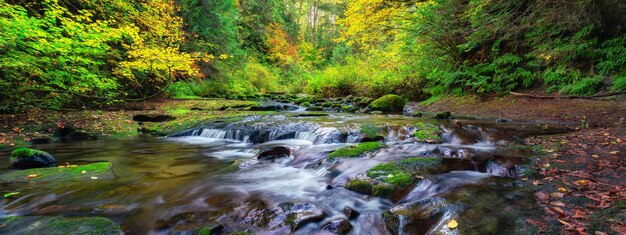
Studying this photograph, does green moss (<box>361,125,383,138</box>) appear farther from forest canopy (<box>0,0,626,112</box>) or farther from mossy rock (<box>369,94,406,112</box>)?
mossy rock (<box>369,94,406,112</box>)

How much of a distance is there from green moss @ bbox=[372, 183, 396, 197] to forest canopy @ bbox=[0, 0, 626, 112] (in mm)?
5481

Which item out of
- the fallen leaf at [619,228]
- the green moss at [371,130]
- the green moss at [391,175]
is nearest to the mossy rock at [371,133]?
the green moss at [371,130]

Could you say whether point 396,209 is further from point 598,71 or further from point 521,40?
point 521,40

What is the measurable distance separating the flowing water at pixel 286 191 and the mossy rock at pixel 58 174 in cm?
20

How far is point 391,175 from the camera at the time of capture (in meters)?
4.13

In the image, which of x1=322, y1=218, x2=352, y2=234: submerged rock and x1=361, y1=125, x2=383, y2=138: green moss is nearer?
x1=322, y1=218, x2=352, y2=234: submerged rock

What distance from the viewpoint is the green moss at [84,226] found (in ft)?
9.35

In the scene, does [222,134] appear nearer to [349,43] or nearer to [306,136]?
[306,136]

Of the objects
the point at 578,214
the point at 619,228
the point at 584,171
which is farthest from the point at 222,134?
the point at 619,228

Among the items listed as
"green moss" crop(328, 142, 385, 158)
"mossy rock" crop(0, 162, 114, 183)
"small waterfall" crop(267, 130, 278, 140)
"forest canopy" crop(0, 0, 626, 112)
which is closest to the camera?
"mossy rock" crop(0, 162, 114, 183)

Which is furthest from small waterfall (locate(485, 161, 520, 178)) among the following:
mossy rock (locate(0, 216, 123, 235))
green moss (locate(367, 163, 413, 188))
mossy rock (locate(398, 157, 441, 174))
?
mossy rock (locate(0, 216, 123, 235))

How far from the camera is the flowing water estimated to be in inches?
124

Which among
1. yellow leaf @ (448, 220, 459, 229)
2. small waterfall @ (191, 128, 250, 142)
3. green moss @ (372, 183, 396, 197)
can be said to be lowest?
small waterfall @ (191, 128, 250, 142)

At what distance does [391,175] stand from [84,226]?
3370mm
